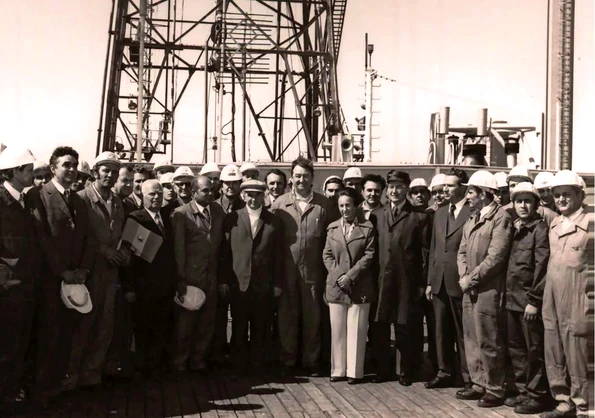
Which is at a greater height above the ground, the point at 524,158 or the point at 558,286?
the point at 524,158

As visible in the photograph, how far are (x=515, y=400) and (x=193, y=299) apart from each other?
3.16 m

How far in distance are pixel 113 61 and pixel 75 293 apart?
13438 mm

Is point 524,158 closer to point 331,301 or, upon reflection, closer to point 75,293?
point 331,301

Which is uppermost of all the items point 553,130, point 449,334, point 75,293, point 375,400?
point 553,130

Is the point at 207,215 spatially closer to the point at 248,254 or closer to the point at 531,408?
the point at 248,254

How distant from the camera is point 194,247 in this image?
743cm

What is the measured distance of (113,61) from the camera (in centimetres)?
1859

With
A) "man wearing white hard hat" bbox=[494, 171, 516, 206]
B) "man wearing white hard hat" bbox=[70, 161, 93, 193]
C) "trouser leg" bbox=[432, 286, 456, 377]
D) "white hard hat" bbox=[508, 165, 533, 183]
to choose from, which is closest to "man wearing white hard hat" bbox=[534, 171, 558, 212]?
"man wearing white hard hat" bbox=[494, 171, 516, 206]

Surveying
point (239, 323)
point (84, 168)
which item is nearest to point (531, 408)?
point (239, 323)

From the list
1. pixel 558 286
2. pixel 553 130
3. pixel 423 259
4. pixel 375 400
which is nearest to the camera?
pixel 558 286

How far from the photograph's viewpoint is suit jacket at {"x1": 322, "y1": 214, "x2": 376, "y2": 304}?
7348 millimetres

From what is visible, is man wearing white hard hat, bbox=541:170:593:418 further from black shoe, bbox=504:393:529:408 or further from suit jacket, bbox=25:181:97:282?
suit jacket, bbox=25:181:97:282

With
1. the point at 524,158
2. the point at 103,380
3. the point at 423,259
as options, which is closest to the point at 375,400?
the point at 423,259

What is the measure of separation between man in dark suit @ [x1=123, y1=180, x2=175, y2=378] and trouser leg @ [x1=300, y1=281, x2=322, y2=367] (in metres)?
1.40
